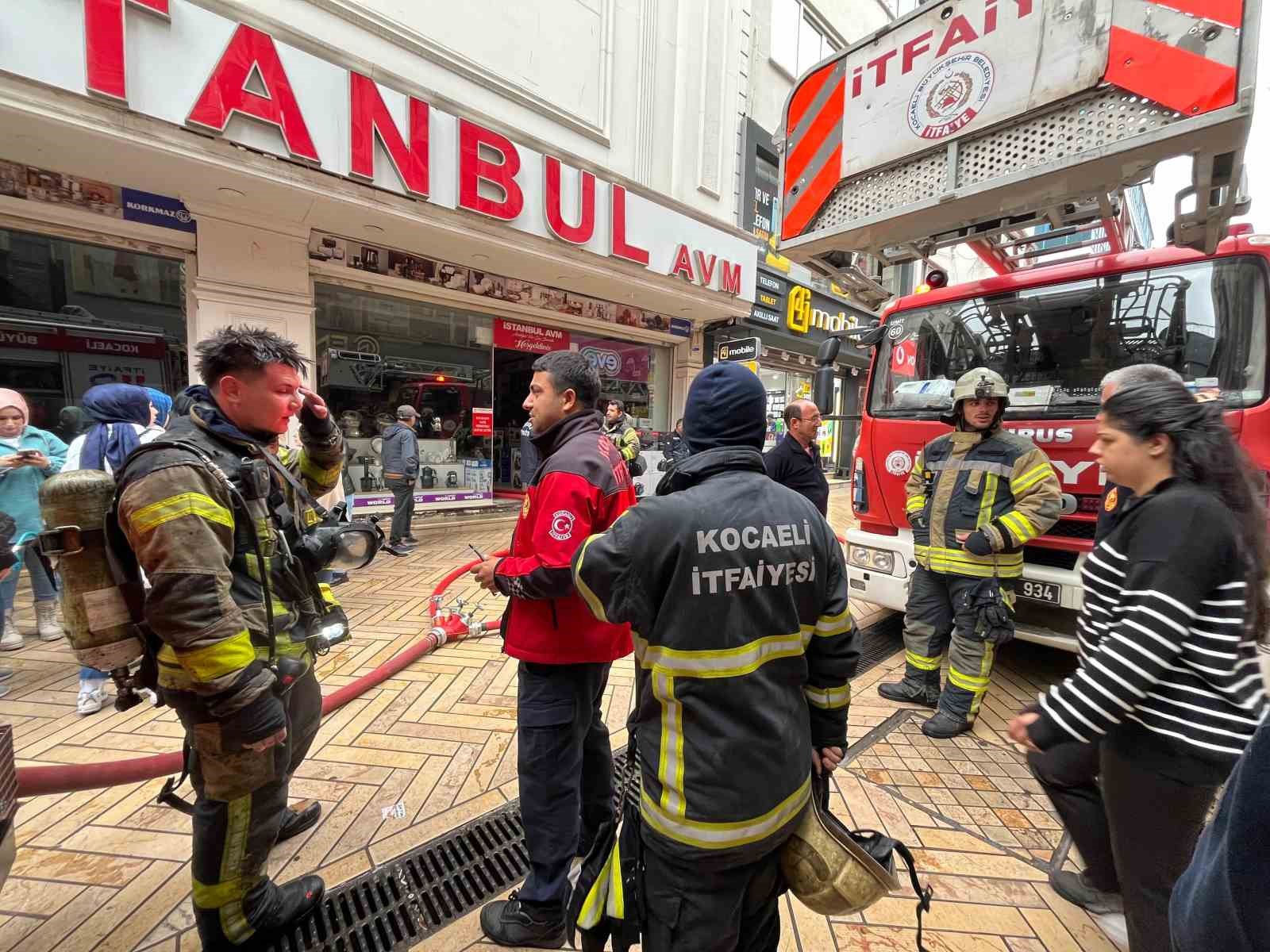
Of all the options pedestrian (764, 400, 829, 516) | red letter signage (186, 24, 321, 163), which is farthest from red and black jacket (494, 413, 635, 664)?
red letter signage (186, 24, 321, 163)

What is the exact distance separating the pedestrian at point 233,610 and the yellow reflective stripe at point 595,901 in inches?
36.9

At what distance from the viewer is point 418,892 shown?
2016 mm

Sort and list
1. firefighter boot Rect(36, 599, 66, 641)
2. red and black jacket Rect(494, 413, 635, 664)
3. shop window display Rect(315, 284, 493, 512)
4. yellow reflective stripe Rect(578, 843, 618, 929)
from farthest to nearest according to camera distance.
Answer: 1. shop window display Rect(315, 284, 493, 512)
2. firefighter boot Rect(36, 599, 66, 641)
3. red and black jacket Rect(494, 413, 635, 664)
4. yellow reflective stripe Rect(578, 843, 618, 929)

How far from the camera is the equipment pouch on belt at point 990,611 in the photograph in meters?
2.98

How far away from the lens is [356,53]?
557cm

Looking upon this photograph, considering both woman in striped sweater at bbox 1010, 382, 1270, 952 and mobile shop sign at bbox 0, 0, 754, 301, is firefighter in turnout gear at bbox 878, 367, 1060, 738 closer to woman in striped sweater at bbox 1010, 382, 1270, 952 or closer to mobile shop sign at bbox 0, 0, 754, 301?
woman in striped sweater at bbox 1010, 382, 1270, 952

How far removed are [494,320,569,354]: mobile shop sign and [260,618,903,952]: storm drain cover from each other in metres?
6.98

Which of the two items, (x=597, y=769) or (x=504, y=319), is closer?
(x=597, y=769)

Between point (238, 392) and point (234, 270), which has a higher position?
point (234, 270)

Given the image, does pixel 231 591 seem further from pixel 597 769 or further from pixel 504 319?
pixel 504 319

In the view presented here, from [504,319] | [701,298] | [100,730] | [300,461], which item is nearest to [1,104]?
[300,461]

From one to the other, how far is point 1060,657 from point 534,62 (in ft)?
28.8

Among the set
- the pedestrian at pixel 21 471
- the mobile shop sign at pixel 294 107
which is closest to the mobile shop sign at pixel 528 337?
the mobile shop sign at pixel 294 107

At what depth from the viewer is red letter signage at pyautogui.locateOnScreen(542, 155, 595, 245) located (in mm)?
6625
